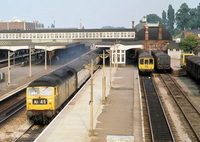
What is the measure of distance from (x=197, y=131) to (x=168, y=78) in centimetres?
2874

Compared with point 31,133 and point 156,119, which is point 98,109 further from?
point 31,133

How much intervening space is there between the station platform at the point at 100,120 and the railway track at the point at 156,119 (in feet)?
4.01

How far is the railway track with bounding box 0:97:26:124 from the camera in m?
27.1

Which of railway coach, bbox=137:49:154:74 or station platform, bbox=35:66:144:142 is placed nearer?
station platform, bbox=35:66:144:142

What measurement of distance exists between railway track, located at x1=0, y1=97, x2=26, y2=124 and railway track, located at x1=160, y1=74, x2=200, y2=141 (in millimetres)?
14396

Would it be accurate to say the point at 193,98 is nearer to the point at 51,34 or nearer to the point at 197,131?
the point at 197,131

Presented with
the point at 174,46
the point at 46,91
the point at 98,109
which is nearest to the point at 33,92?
the point at 46,91

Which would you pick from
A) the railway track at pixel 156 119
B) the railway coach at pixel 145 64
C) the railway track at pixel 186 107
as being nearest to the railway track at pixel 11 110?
the railway track at pixel 156 119

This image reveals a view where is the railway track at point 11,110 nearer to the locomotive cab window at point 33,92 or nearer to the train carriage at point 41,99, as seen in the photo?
the train carriage at point 41,99

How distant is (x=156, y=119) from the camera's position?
86.3ft

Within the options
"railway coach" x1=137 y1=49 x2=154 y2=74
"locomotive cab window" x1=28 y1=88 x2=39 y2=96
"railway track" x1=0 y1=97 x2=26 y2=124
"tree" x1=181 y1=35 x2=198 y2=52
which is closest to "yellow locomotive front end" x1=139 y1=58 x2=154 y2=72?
"railway coach" x1=137 y1=49 x2=154 y2=74

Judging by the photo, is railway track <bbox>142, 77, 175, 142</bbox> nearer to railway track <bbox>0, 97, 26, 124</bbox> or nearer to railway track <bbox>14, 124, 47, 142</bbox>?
railway track <bbox>14, 124, 47, 142</bbox>

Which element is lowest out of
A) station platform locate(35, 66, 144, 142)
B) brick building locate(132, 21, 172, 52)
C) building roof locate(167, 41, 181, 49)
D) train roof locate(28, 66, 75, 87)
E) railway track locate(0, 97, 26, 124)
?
railway track locate(0, 97, 26, 124)

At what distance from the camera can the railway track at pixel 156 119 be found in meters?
21.6
